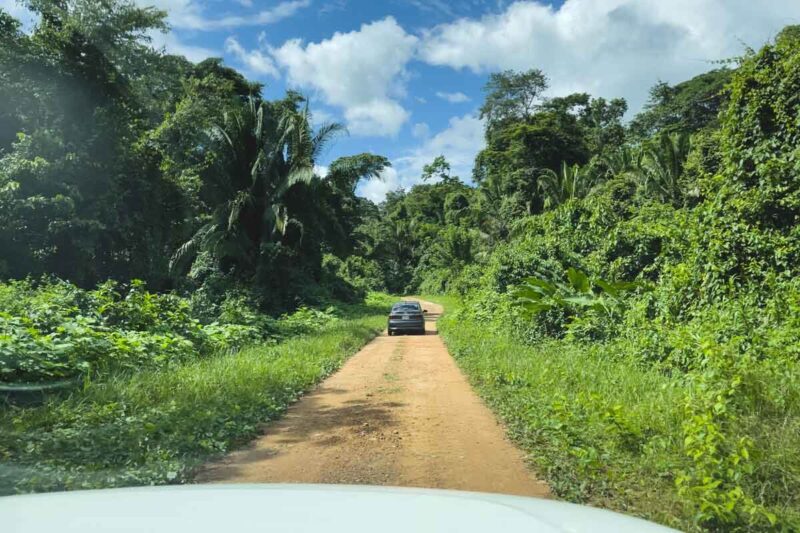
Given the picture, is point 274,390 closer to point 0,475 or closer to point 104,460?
point 104,460

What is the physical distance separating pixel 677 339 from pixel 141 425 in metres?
6.94

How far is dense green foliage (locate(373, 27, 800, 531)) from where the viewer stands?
420cm

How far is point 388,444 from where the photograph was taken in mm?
6199

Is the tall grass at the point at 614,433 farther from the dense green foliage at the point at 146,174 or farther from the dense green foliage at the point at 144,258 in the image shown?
the dense green foliage at the point at 146,174

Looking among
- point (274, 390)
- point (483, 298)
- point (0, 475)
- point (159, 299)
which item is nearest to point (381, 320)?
point (483, 298)

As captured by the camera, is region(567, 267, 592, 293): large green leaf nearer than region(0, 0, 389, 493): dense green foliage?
No

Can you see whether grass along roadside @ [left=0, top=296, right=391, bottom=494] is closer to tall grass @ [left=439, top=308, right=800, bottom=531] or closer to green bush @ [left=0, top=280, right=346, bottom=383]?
green bush @ [left=0, top=280, right=346, bottom=383]

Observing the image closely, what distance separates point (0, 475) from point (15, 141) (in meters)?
19.2

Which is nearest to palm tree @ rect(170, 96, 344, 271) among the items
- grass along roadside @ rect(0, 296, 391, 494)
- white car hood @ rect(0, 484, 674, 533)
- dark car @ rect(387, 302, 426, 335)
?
dark car @ rect(387, 302, 426, 335)

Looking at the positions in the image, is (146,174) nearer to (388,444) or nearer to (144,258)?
(144,258)

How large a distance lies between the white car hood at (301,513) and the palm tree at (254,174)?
863 inches

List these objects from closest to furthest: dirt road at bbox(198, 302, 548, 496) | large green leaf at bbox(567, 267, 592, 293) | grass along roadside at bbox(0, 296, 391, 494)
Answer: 1. grass along roadside at bbox(0, 296, 391, 494)
2. dirt road at bbox(198, 302, 548, 496)
3. large green leaf at bbox(567, 267, 592, 293)

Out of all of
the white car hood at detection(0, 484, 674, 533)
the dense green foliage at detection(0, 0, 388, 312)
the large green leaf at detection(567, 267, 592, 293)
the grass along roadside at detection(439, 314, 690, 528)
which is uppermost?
the dense green foliage at detection(0, 0, 388, 312)

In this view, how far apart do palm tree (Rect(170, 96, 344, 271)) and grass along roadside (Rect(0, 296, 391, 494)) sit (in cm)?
1534
